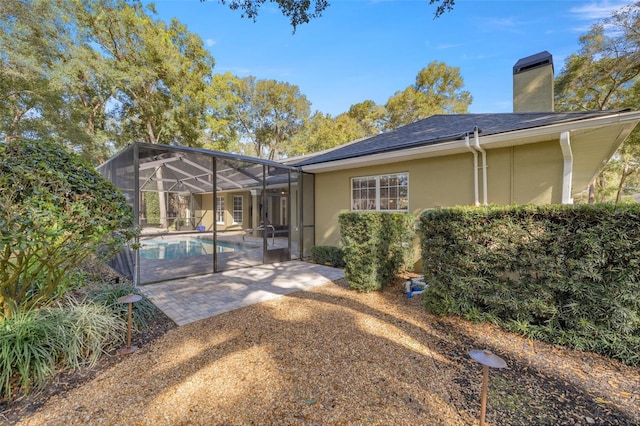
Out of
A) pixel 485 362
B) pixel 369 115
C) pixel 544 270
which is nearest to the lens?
pixel 485 362

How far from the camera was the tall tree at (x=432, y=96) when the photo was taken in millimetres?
23922

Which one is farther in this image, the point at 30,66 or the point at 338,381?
the point at 30,66

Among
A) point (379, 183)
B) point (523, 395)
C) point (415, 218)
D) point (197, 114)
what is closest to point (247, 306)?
point (523, 395)

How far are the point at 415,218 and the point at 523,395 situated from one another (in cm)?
450

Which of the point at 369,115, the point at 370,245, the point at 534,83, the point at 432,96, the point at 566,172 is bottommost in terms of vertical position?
the point at 370,245

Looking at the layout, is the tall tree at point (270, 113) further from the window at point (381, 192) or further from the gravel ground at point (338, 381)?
the gravel ground at point (338, 381)

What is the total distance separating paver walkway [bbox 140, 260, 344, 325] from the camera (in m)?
4.47

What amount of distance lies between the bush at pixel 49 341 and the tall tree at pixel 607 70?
1975 centimetres

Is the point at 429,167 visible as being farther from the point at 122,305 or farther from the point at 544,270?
the point at 122,305

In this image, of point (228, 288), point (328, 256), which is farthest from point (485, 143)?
point (228, 288)

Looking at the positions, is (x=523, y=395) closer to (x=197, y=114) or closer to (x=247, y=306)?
(x=247, y=306)

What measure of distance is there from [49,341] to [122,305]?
1020mm

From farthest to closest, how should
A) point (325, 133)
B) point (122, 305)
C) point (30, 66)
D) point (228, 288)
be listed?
1. point (325, 133)
2. point (30, 66)
3. point (228, 288)
4. point (122, 305)

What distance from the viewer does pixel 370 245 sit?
17.0 ft
